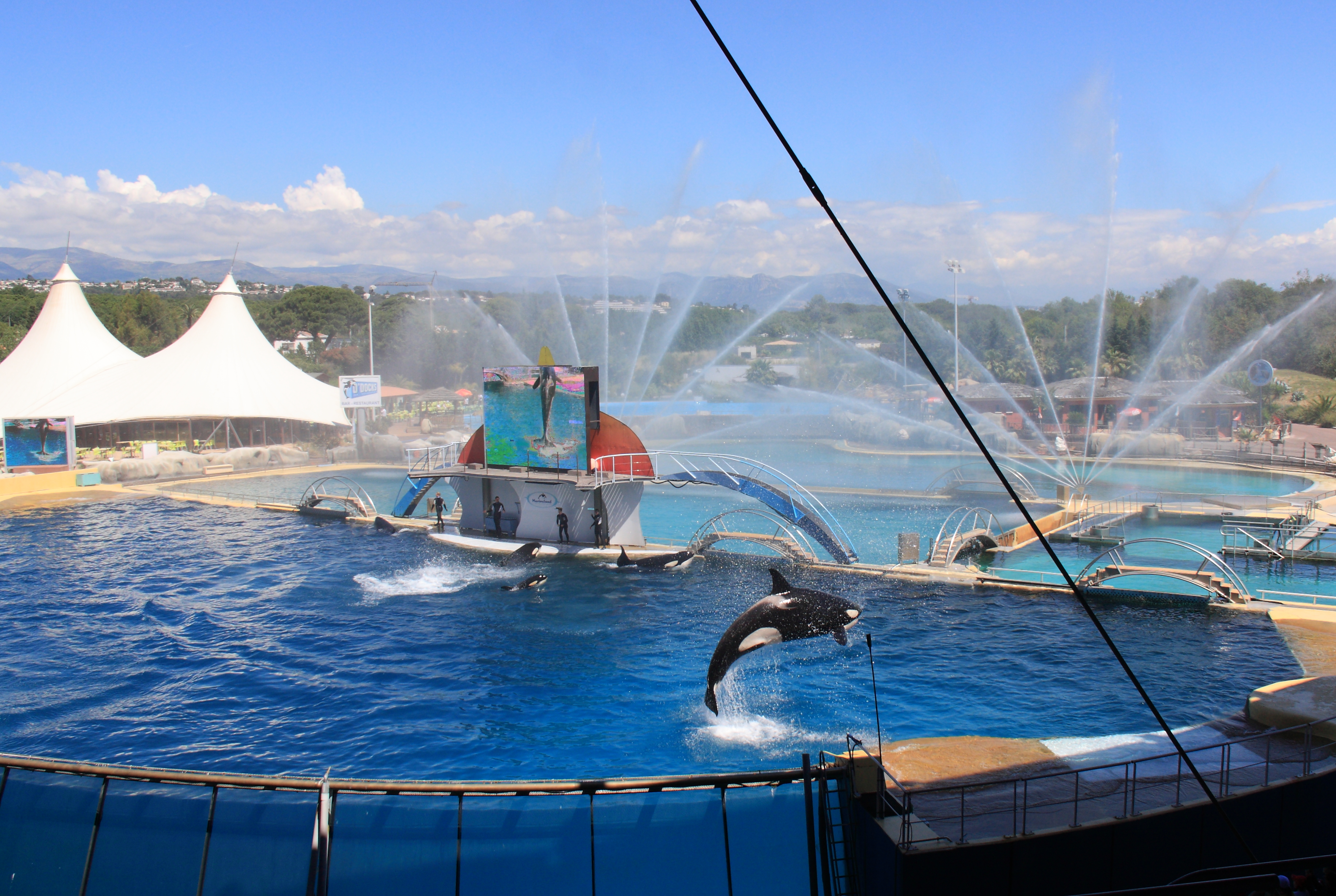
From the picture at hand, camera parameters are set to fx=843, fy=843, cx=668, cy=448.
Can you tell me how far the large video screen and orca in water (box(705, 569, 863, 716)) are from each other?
46.8 feet

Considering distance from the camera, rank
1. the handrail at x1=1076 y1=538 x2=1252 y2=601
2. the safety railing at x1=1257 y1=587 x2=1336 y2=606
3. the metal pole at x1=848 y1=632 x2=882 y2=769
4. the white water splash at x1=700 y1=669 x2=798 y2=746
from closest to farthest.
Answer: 1. the metal pole at x1=848 y1=632 x2=882 y2=769
2. the white water splash at x1=700 y1=669 x2=798 y2=746
3. the handrail at x1=1076 y1=538 x2=1252 y2=601
4. the safety railing at x1=1257 y1=587 x2=1336 y2=606

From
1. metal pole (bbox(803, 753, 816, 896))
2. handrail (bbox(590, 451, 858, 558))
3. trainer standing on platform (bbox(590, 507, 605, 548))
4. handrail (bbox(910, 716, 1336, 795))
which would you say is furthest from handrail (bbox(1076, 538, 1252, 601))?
trainer standing on platform (bbox(590, 507, 605, 548))

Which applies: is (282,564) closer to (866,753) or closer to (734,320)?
(866,753)

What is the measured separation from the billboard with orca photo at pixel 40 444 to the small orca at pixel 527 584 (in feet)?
114

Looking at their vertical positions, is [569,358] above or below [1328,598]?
above

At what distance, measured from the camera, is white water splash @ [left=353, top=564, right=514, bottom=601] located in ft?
85.0

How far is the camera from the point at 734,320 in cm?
10562

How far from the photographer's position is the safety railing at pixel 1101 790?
972cm

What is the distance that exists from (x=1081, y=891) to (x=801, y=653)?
32.1 ft

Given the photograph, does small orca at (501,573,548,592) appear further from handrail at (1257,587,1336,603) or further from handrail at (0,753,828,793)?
handrail at (1257,587,1336,603)

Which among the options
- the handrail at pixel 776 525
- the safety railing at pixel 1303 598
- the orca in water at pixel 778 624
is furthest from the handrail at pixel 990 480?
the orca in water at pixel 778 624

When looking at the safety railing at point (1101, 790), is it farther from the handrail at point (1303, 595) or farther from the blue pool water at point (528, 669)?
the handrail at point (1303, 595)

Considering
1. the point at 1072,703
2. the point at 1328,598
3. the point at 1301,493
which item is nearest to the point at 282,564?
the point at 1072,703

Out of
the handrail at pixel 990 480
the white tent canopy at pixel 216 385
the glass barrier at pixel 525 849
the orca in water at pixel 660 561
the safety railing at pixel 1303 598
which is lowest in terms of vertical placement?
the safety railing at pixel 1303 598
